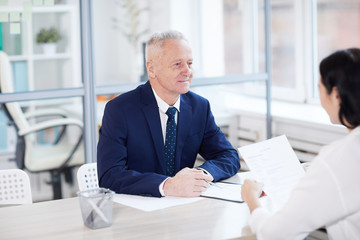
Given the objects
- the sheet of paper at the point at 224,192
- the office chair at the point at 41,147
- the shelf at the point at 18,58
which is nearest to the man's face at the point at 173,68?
the sheet of paper at the point at 224,192

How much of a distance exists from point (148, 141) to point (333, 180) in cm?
99

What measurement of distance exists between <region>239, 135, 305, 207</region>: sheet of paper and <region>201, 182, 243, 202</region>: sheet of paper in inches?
5.0

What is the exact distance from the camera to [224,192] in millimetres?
1968

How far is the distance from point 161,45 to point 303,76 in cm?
185

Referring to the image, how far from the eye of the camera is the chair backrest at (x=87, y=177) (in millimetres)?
2344

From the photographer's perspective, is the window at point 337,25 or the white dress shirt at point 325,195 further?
the window at point 337,25

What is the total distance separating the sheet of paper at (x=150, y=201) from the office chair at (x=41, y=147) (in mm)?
1687

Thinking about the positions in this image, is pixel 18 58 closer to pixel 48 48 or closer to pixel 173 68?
pixel 48 48

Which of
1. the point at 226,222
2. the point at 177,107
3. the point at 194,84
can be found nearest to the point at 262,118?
the point at 194,84

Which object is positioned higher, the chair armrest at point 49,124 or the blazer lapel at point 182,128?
the blazer lapel at point 182,128

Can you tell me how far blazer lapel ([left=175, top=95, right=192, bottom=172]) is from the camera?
2.28 metres

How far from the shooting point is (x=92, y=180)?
7.84ft

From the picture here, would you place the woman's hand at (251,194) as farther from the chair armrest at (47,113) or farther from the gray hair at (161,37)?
the chair armrest at (47,113)

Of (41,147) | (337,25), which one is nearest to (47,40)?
(41,147)
